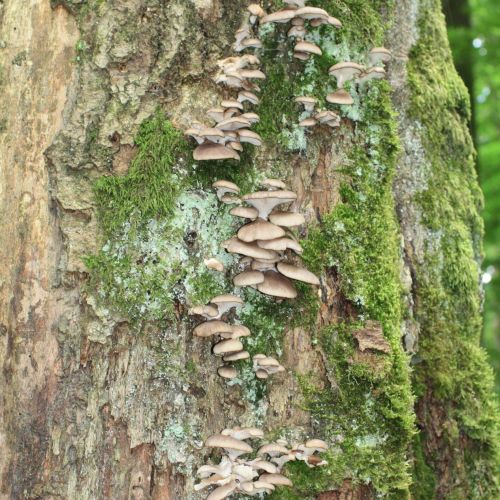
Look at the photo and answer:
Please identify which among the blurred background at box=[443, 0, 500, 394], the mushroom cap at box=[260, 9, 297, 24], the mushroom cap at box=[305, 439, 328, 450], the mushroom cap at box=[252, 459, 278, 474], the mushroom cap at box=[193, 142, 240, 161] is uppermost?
the blurred background at box=[443, 0, 500, 394]

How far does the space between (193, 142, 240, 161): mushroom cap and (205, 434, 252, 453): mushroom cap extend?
1.64 metres

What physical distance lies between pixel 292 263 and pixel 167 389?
44.3 inches

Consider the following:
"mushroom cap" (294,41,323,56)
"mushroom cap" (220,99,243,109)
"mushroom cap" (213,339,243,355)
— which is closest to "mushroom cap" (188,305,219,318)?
"mushroom cap" (213,339,243,355)

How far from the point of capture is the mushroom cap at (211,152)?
3439mm

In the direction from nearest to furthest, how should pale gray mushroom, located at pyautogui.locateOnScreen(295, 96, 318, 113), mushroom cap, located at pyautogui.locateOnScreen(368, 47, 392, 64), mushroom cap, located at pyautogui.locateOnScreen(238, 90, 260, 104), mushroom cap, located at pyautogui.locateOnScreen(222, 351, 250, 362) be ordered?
mushroom cap, located at pyautogui.locateOnScreen(222, 351, 250, 362), mushroom cap, located at pyautogui.locateOnScreen(238, 90, 260, 104), pale gray mushroom, located at pyautogui.locateOnScreen(295, 96, 318, 113), mushroom cap, located at pyautogui.locateOnScreen(368, 47, 392, 64)

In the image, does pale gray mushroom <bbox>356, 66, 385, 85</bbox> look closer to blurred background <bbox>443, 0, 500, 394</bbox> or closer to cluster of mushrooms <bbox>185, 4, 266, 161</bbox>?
cluster of mushrooms <bbox>185, 4, 266, 161</bbox>

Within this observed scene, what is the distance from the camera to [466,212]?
206 inches

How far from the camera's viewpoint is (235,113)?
11.7 ft

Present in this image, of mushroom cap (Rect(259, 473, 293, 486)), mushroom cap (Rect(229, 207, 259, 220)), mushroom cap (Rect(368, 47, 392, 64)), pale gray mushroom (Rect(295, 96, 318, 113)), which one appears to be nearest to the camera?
mushroom cap (Rect(259, 473, 293, 486))

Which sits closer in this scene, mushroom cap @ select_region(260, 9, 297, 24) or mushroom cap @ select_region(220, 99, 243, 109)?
mushroom cap @ select_region(220, 99, 243, 109)

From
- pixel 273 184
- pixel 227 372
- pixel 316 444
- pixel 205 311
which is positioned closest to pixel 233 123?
pixel 273 184

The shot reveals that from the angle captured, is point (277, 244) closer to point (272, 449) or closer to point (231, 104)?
point (231, 104)

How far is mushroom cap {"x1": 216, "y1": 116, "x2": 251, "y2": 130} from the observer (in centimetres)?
341

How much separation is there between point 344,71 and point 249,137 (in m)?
0.93
